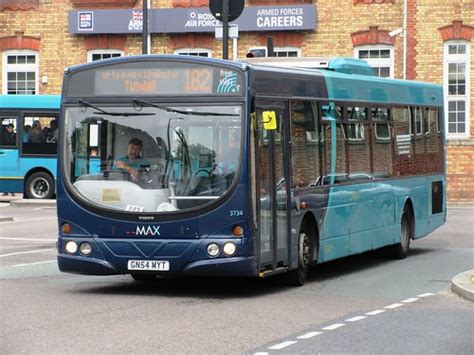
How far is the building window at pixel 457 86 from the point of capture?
36531mm

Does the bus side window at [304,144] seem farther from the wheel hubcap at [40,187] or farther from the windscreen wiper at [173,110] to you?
the wheel hubcap at [40,187]

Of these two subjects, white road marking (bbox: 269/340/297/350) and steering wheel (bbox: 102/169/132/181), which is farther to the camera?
steering wheel (bbox: 102/169/132/181)

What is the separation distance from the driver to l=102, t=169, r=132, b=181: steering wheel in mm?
33

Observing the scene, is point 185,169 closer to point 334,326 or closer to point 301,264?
point 301,264

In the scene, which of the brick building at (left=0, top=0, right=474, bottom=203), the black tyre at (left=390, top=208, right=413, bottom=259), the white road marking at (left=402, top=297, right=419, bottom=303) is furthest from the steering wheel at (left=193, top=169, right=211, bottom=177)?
the brick building at (left=0, top=0, right=474, bottom=203)

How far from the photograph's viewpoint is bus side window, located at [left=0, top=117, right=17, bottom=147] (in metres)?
34.7

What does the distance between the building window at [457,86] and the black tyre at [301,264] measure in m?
22.4

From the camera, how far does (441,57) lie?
120 ft

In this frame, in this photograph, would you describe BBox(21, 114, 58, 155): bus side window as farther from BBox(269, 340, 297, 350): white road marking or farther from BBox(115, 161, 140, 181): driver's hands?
BBox(269, 340, 297, 350): white road marking

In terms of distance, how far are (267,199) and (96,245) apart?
197cm

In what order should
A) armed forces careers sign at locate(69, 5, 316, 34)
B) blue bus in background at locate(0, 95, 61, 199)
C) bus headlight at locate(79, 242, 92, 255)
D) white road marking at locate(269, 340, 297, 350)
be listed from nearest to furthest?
white road marking at locate(269, 340, 297, 350) < bus headlight at locate(79, 242, 92, 255) < blue bus in background at locate(0, 95, 61, 199) < armed forces careers sign at locate(69, 5, 316, 34)

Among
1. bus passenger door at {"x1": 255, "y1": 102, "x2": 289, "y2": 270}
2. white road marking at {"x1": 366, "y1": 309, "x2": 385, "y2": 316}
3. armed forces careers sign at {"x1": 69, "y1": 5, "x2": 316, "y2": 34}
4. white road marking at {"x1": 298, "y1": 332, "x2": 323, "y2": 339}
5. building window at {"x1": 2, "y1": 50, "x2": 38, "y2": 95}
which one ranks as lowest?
white road marking at {"x1": 366, "y1": 309, "x2": 385, "y2": 316}

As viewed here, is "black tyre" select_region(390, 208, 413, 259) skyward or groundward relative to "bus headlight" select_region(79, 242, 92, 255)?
groundward

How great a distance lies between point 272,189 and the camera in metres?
13.8
